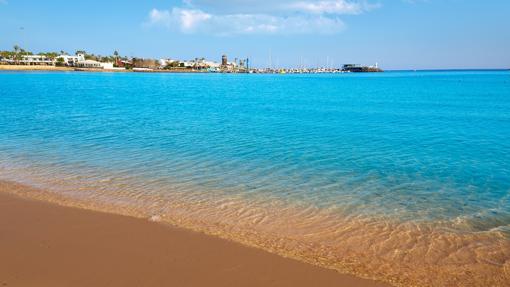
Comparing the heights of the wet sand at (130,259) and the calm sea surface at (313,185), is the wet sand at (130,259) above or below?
above

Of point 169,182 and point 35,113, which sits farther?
point 35,113

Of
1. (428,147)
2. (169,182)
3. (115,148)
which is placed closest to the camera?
(169,182)

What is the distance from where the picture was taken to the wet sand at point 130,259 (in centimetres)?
683

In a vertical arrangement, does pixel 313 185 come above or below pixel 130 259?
below

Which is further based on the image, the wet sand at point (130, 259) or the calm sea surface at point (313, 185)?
the calm sea surface at point (313, 185)

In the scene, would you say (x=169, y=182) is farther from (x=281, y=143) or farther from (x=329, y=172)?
(x=281, y=143)

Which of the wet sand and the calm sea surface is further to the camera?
the calm sea surface

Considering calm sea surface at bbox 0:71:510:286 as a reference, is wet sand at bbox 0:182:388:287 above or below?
above

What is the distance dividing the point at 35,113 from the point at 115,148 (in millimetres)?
20153

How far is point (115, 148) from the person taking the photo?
1984 centimetres

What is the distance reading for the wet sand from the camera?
683 centimetres

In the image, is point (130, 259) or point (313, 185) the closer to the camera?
point (130, 259)

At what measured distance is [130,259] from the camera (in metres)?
7.54

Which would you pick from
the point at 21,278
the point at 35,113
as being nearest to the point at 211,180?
the point at 21,278
